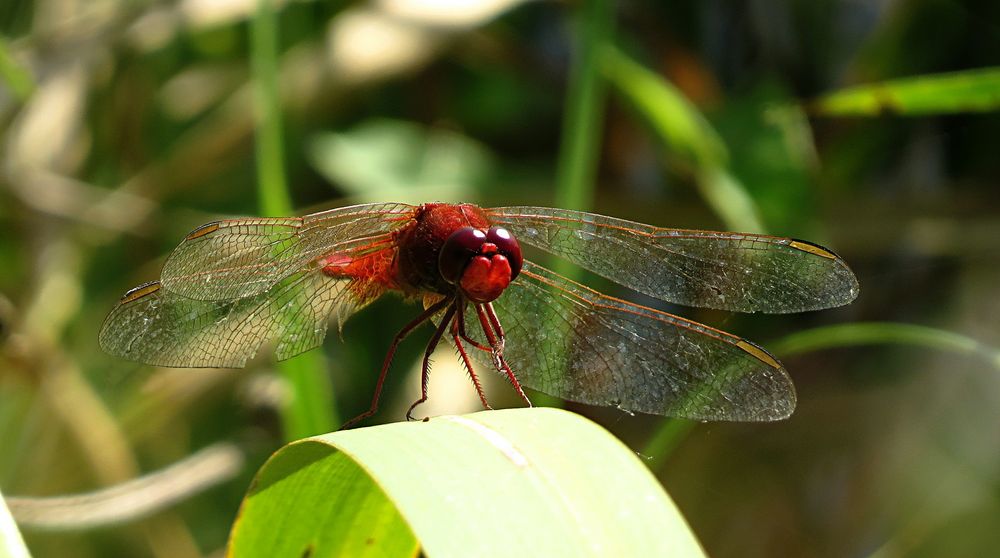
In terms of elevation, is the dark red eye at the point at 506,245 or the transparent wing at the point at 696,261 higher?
the dark red eye at the point at 506,245

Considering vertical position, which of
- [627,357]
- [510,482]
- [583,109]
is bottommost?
[627,357]

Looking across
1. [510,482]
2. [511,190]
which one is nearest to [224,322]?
[510,482]

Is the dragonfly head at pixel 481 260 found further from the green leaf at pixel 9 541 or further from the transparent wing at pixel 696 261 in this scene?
the green leaf at pixel 9 541

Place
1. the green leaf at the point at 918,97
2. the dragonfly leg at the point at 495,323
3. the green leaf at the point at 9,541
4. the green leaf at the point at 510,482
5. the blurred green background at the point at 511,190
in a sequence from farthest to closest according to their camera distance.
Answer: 1. the blurred green background at the point at 511,190
2. the green leaf at the point at 918,97
3. the dragonfly leg at the point at 495,323
4. the green leaf at the point at 9,541
5. the green leaf at the point at 510,482

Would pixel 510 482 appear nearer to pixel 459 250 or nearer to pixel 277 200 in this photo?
pixel 459 250

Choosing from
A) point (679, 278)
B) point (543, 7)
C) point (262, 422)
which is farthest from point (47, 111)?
point (679, 278)

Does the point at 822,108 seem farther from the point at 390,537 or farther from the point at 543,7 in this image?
the point at 543,7

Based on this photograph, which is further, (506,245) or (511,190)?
(511,190)

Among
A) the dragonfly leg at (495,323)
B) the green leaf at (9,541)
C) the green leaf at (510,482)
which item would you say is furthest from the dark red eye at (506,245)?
the green leaf at (9,541)
